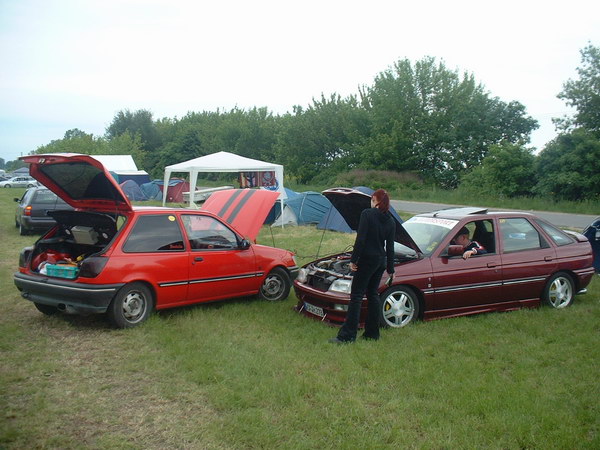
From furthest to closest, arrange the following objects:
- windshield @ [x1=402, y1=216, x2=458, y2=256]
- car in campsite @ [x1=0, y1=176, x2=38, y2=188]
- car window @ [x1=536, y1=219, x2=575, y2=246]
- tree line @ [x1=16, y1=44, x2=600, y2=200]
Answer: car in campsite @ [x1=0, y1=176, x2=38, y2=188]
tree line @ [x1=16, y1=44, x2=600, y2=200]
car window @ [x1=536, y1=219, x2=575, y2=246]
windshield @ [x1=402, y1=216, x2=458, y2=256]

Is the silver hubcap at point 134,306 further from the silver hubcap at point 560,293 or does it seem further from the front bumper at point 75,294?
the silver hubcap at point 560,293

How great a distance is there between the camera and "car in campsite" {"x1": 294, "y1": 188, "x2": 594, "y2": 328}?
660 centimetres

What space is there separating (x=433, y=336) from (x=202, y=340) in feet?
8.68

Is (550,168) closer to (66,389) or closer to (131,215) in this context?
(131,215)

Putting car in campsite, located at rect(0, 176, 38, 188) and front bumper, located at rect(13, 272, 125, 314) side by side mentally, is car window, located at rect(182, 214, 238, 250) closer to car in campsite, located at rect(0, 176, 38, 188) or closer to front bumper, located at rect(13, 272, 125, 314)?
front bumper, located at rect(13, 272, 125, 314)

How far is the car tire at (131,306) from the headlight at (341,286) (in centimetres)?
228

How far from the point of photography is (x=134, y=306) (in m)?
6.60

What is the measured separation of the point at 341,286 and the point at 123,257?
2.65 metres

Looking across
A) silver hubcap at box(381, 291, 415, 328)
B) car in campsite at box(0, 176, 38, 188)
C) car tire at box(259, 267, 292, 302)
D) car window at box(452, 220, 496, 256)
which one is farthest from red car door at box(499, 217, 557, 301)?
car in campsite at box(0, 176, 38, 188)

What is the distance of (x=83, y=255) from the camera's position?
7.09 meters

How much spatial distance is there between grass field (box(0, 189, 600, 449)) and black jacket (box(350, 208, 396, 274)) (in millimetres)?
977

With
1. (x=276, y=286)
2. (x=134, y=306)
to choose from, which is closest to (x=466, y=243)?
(x=276, y=286)

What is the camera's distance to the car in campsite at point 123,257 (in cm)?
634

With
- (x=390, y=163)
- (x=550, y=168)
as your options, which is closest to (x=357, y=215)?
(x=550, y=168)
